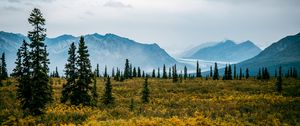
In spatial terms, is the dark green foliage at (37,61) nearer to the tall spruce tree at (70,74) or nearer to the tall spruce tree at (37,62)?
the tall spruce tree at (37,62)

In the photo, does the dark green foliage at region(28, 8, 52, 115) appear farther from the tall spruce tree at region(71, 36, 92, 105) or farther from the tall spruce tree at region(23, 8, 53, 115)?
the tall spruce tree at region(71, 36, 92, 105)

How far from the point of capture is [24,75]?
3198cm

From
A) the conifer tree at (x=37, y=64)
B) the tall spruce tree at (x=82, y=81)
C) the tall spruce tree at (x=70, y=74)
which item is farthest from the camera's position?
the tall spruce tree at (x=70, y=74)

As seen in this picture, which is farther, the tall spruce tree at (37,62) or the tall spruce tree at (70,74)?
the tall spruce tree at (70,74)

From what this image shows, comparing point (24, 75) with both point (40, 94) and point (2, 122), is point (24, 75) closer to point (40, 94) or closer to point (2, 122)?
point (40, 94)

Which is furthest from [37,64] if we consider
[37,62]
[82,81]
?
[82,81]

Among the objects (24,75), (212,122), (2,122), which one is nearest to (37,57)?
(24,75)

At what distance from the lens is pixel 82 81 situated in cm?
4038

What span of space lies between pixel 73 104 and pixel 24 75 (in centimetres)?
915

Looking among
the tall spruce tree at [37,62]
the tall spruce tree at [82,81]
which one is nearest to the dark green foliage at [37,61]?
the tall spruce tree at [37,62]

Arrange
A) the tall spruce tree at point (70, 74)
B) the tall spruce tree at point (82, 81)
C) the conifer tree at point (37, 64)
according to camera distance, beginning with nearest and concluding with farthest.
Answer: the conifer tree at point (37, 64) → the tall spruce tree at point (82, 81) → the tall spruce tree at point (70, 74)

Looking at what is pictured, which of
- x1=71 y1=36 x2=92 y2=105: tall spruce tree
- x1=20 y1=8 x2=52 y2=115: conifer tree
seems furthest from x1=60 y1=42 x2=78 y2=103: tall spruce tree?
x1=20 y1=8 x2=52 y2=115: conifer tree

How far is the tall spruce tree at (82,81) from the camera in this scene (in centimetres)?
3978

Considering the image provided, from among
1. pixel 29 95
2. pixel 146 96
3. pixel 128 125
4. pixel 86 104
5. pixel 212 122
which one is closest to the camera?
pixel 128 125
